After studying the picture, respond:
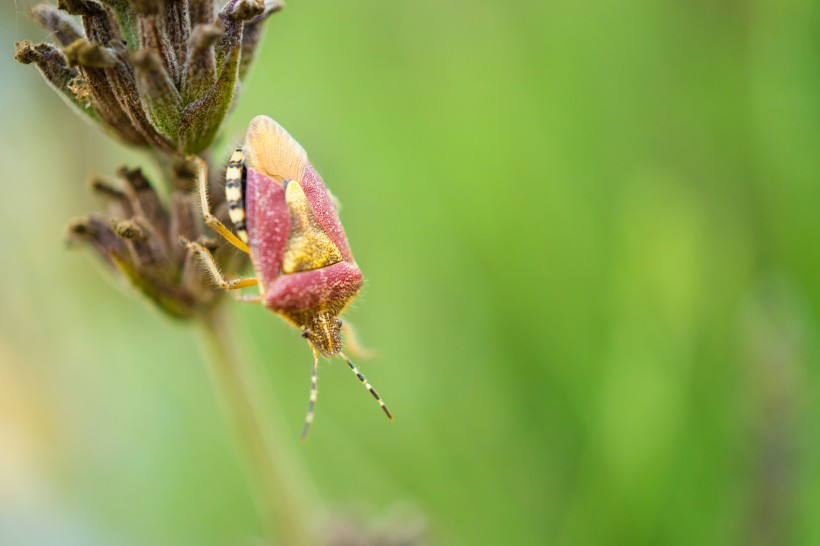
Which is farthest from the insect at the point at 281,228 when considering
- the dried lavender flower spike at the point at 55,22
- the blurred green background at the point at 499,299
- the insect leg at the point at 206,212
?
the dried lavender flower spike at the point at 55,22

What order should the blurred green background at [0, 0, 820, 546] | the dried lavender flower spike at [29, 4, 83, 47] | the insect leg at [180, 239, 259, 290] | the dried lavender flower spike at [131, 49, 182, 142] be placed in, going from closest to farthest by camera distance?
the dried lavender flower spike at [131, 49, 182, 142] < the dried lavender flower spike at [29, 4, 83, 47] < the insect leg at [180, 239, 259, 290] < the blurred green background at [0, 0, 820, 546]

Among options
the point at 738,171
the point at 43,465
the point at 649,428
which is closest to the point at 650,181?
the point at 738,171

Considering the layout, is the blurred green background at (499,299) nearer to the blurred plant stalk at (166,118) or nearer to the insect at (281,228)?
the insect at (281,228)

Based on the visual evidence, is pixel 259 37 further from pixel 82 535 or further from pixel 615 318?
pixel 82 535

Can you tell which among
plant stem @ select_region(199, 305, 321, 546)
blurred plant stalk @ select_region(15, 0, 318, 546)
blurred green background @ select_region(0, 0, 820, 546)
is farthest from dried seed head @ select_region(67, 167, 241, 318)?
blurred green background @ select_region(0, 0, 820, 546)

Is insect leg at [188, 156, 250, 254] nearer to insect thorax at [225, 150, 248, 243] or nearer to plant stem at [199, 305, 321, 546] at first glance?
insect thorax at [225, 150, 248, 243]

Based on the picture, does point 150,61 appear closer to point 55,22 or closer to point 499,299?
point 55,22
